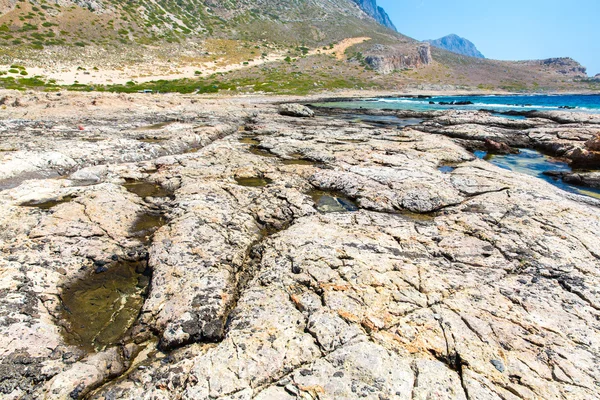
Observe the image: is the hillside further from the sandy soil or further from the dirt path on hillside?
the dirt path on hillside

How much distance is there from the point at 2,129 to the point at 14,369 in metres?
17.4

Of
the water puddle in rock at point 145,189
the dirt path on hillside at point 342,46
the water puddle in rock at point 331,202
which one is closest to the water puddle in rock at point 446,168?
the water puddle in rock at point 331,202

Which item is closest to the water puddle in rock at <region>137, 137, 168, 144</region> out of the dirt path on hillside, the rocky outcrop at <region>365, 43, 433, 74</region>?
the rocky outcrop at <region>365, 43, 433, 74</region>

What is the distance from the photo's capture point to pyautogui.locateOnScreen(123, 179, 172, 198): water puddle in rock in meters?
9.95

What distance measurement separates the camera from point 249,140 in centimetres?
1827

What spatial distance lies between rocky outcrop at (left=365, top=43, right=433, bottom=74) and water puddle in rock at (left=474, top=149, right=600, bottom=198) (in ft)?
319

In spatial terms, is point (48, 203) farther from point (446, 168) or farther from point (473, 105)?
point (473, 105)

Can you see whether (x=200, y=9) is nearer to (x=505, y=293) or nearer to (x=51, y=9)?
(x=51, y=9)

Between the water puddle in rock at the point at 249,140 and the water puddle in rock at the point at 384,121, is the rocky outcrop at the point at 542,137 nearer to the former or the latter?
the water puddle in rock at the point at 384,121

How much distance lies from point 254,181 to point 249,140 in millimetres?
7642

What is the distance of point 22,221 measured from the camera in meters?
7.39

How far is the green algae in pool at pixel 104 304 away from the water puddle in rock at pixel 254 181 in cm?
503

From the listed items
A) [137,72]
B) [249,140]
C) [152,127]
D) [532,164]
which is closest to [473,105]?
[532,164]

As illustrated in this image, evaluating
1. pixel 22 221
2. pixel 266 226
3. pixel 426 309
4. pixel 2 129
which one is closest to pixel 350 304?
pixel 426 309
